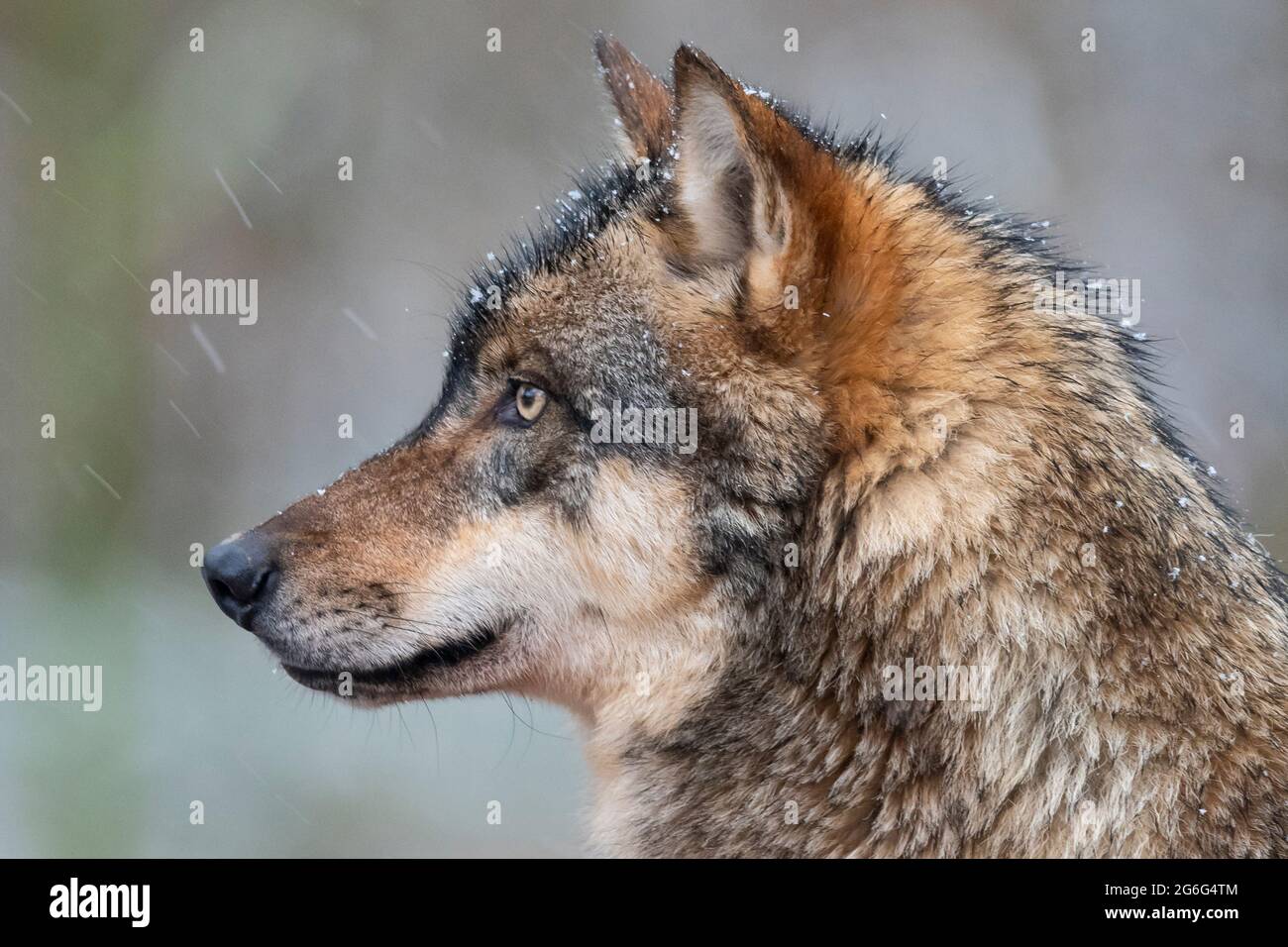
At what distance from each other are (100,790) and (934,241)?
9.47m

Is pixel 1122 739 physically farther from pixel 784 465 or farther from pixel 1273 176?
pixel 1273 176

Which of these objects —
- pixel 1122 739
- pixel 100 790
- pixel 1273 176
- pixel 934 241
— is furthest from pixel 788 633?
pixel 1273 176

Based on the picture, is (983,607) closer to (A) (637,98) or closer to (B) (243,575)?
(B) (243,575)

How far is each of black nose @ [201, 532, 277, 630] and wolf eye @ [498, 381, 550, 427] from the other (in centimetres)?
72

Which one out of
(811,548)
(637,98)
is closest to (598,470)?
(811,548)

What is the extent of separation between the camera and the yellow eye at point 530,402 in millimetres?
2959

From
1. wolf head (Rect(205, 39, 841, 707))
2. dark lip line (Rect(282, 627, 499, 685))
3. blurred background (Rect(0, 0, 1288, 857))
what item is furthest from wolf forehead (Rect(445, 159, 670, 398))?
blurred background (Rect(0, 0, 1288, 857))

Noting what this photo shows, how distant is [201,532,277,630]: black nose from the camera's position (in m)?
2.97

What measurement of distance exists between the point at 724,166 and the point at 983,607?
1.16 meters

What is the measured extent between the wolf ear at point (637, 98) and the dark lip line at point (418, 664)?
4.96ft

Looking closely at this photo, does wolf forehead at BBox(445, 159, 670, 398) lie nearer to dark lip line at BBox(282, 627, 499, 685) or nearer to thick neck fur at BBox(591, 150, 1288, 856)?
thick neck fur at BBox(591, 150, 1288, 856)

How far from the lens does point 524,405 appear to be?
299cm

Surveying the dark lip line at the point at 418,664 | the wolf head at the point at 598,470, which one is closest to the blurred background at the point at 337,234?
the dark lip line at the point at 418,664

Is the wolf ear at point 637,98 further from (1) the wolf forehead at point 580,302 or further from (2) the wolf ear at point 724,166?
(2) the wolf ear at point 724,166
